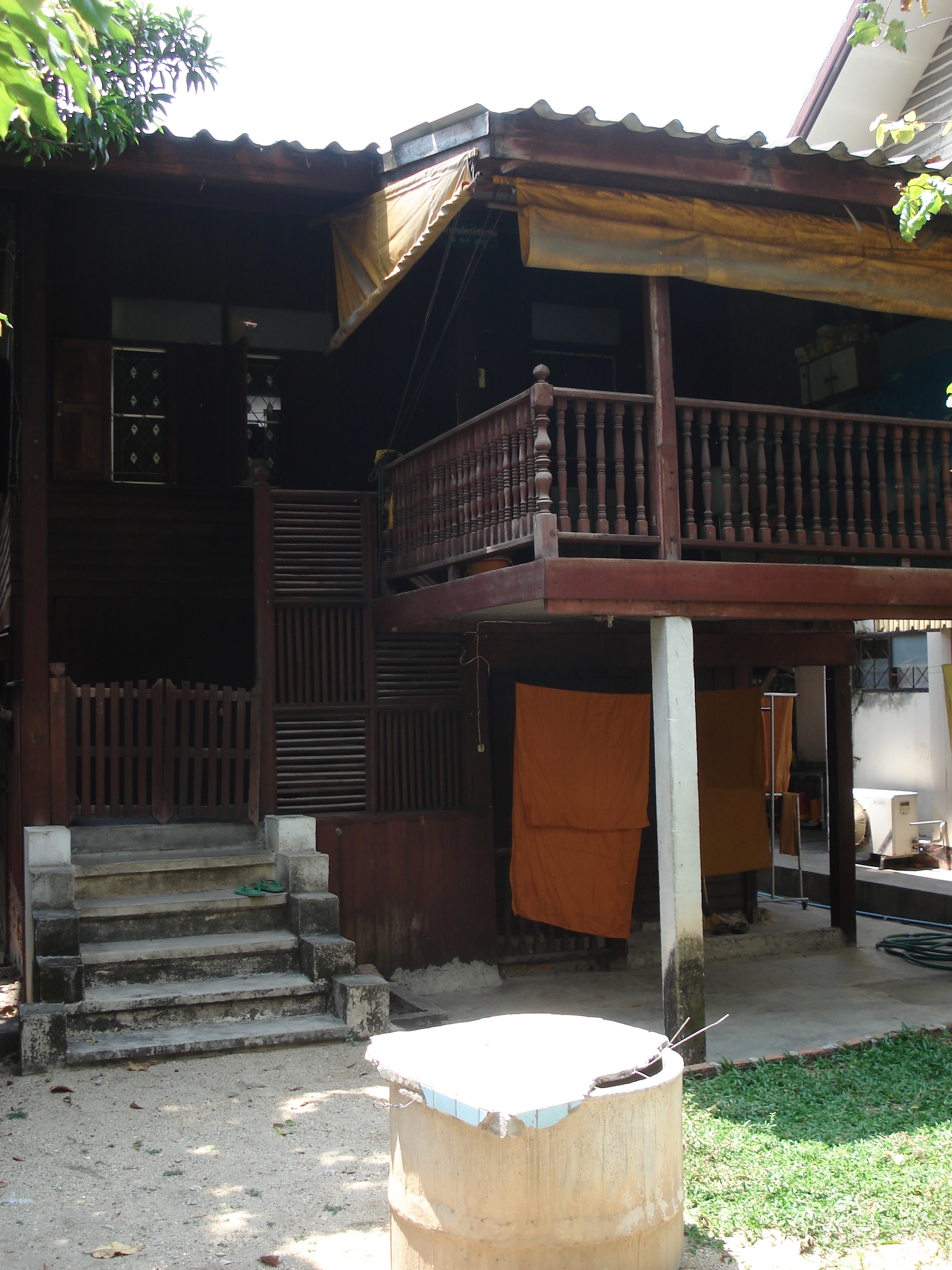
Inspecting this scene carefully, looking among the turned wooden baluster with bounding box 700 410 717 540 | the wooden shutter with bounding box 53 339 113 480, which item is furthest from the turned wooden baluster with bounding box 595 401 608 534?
the wooden shutter with bounding box 53 339 113 480

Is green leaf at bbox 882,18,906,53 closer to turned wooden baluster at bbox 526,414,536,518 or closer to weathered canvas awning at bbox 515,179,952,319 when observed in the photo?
weathered canvas awning at bbox 515,179,952,319

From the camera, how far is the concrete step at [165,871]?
8.52 meters

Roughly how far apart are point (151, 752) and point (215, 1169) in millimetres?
3959

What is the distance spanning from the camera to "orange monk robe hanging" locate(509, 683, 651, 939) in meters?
9.86

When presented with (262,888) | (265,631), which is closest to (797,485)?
(265,631)

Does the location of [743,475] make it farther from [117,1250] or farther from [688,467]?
[117,1250]

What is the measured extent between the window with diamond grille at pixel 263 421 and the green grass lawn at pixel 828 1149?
22.6 feet

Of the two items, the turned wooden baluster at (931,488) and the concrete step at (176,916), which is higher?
the turned wooden baluster at (931,488)

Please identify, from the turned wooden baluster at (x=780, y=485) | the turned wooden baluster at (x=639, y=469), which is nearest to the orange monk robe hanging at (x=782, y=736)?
the turned wooden baluster at (x=780, y=485)

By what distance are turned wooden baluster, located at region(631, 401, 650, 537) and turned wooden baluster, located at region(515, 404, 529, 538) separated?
709 mm

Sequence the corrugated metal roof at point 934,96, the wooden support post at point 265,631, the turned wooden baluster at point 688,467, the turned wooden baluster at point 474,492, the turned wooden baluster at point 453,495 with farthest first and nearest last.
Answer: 1. the corrugated metal roof at point 934,96
2. the wooden support post at point 265,631
3. the turned wooden baluster at point 453,495
4. the turned wooden baluster at point 474,492
5. the turned wooden baluster at point 688,467

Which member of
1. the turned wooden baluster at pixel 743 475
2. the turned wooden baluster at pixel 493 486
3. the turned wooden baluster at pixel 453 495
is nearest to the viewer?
the turned wooden baluster at pixel 493 486

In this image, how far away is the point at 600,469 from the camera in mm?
7316

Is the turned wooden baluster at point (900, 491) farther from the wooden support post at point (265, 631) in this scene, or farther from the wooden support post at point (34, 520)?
the wooden support post at point (34, 520)
